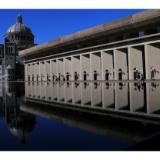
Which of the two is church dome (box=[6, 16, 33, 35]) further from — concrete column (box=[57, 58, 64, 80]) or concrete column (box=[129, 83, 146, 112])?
concrete column (box=[129, 83, 146, 112])

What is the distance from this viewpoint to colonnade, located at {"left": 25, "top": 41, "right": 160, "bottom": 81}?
94.1ft

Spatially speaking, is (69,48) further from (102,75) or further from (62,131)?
(62,131)

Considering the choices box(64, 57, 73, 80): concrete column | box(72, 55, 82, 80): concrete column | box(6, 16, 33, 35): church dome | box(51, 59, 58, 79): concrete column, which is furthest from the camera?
box(6, 16, 33, 35): church dome

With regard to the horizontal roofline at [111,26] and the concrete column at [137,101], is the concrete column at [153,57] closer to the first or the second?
the horizontal roofline at [111,26]

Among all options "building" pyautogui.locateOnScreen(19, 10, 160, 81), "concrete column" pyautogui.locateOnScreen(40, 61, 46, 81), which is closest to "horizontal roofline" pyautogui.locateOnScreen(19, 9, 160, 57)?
"building" pyautogui.locateOnScreen(19, 10, 160, 81)

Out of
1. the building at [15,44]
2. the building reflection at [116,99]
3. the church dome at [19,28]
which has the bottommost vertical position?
the building reflection at [116,99]

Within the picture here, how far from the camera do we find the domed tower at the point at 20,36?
96.8 metres

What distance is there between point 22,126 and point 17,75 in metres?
78.4

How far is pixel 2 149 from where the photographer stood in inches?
149

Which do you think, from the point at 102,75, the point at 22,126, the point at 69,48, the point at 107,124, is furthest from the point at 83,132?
the point at 69,48

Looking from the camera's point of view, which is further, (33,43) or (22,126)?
(33,43)

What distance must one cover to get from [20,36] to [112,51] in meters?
67.6

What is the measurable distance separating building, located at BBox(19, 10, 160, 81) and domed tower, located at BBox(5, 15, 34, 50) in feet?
155

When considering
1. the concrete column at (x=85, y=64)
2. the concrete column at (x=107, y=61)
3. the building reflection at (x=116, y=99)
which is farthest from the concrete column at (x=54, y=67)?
the building reflection at (x=116, y=99)
